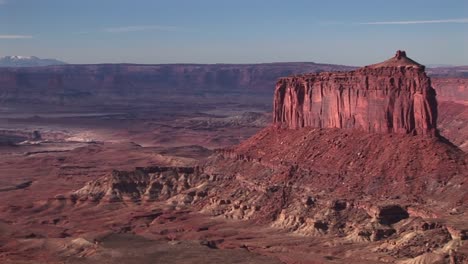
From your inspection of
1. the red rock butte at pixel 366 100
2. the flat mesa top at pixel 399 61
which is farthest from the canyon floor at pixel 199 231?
the flat mesa top at pixel 399 61

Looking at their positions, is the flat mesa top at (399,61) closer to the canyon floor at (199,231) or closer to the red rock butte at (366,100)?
→ the red rock butte at (366,100)

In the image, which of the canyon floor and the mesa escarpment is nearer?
the canyon floor

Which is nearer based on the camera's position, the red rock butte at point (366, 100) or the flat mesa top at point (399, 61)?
the red rock butte at point (366, 100)

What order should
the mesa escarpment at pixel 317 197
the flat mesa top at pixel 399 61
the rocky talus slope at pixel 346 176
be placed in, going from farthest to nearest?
the flat mesa top at pixel 399 61
the rocky talus slope at pixel 346 176
the mesa escarpment at pixel 317 197

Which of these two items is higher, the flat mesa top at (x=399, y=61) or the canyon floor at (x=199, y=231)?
the flat mesa top at (x=399, y=61)

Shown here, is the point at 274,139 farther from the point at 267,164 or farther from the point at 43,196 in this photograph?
the point at 43,196

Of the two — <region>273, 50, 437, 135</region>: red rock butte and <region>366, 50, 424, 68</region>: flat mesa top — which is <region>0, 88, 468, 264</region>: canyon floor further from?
<region>366, 50, 424, 68</region>: flat mesa top

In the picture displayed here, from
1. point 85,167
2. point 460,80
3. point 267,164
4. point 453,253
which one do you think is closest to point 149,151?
point 85,167

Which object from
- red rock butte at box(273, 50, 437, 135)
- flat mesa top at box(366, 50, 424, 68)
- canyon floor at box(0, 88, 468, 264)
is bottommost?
canyon floor at box(0, 88, 468, 264)

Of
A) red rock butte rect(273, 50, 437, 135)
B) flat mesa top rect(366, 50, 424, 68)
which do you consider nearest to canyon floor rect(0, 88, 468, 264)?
red rock butte rect(273, 50, 437, 135)

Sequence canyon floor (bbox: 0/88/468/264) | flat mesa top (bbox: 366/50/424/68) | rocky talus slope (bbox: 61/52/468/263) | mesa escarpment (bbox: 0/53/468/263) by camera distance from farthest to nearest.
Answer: flat mesa top (bbox: 366/50/424/68), rocky talus slope (bbox: 61/52/468/263), mesa escarpment (bbox: 0/53/468/263), canyon floor (bbox: 0/88/468/264)
